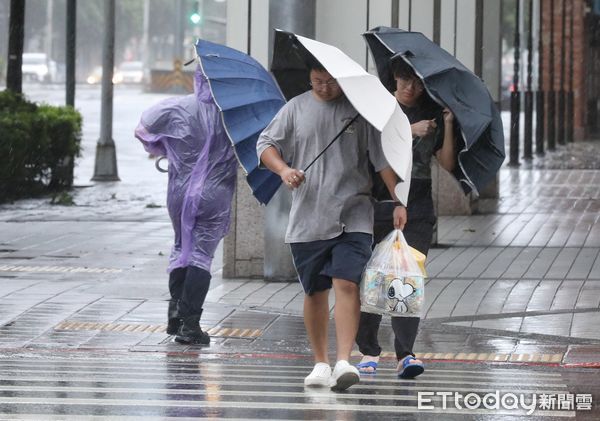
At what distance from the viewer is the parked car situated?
3639 inches

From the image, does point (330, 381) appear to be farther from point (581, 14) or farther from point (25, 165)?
point (581, 14)

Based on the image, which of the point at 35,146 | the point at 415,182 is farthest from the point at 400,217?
the point at 35,146

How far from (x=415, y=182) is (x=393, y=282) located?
73 cm

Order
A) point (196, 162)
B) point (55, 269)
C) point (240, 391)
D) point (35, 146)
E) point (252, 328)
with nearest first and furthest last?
1. point (240, 391)
2. point (196, 162)
3. point (252, 328)
4. point (55, 269)
5. point (35, 146)

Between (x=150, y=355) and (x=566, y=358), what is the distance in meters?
2.45

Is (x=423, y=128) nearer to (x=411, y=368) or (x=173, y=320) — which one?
(x=411, y=368)

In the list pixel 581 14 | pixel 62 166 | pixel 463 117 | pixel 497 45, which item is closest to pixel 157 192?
pixel 62 166

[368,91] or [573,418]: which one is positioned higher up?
[368,91]

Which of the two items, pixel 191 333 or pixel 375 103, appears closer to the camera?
pixel 375 103

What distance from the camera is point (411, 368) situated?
839 cm

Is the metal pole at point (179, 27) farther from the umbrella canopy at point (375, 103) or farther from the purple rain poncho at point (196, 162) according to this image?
the umbrella canopy at point (375, 103)

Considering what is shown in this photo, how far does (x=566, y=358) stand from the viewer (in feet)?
31.4

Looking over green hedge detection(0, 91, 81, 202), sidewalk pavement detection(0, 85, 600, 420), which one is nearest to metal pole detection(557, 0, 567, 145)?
green hedge detection(0, 91, 81, 202)

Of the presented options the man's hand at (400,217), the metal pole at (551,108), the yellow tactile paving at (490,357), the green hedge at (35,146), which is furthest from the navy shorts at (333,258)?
the metal pole at (551,108)
